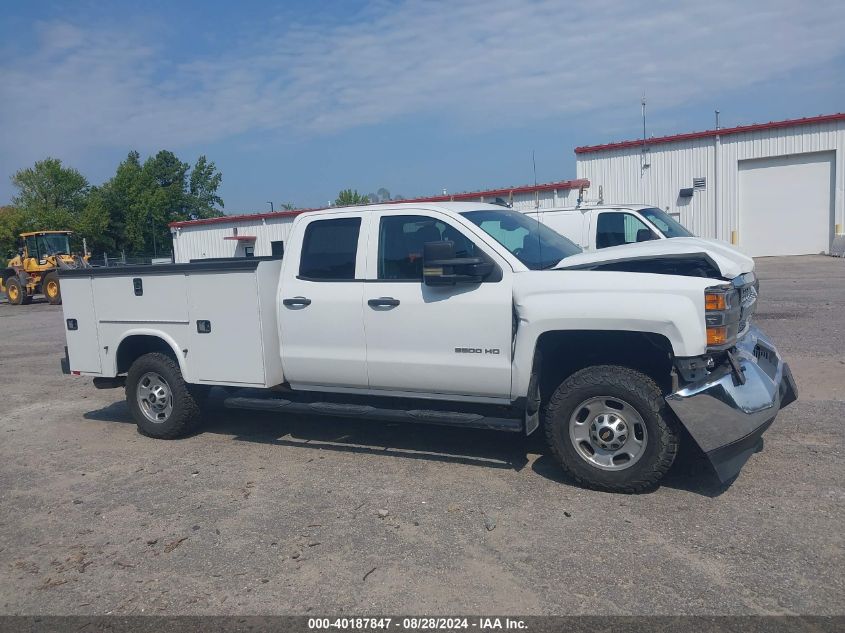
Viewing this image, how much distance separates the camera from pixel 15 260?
1205 inches

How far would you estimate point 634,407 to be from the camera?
16.5ft

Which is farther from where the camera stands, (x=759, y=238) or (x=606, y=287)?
(x=759, y=238)

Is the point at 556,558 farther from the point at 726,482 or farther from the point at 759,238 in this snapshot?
the point at 759,238

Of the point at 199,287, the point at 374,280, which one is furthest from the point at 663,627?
the point at 199,287

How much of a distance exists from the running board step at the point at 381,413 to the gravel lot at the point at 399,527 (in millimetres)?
433

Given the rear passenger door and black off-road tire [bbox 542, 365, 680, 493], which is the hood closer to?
black off-road tire [bbox 542, 365, 680, 493]

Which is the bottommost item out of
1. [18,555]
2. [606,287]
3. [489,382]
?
[18,555]

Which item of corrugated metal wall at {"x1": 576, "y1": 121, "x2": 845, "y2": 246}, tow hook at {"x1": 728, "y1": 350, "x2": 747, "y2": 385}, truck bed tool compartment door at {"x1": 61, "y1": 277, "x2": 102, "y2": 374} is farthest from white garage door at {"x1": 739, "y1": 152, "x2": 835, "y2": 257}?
truck bed tool compartment door at {"x1": 61, "y1": 277, "x2": 102, "y2": 374}

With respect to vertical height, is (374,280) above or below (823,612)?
above

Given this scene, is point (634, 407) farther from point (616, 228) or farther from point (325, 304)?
point (616, 228)

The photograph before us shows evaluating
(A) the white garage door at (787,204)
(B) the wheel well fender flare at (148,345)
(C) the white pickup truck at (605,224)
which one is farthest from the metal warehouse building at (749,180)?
(B) the wheel well fender flare at (148,345)

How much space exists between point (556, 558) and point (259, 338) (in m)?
3.32

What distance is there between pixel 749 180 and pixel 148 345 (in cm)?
2597

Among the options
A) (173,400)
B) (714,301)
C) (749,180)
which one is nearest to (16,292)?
(173,400)
